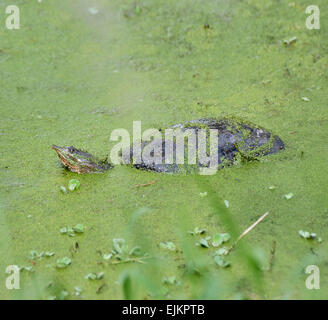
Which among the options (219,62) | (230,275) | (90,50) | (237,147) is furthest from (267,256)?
(90,50)

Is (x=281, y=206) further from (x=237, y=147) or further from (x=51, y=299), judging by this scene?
(x=51, y=299)

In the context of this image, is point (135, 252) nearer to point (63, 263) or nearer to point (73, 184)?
point (63, 263)

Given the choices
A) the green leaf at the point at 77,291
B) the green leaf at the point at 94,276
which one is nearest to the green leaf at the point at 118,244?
the green leaf at the point at 94,276

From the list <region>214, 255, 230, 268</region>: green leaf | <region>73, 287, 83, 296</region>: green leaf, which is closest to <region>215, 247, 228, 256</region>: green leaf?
<region>214, 255, 230, 268</region>: green leaf

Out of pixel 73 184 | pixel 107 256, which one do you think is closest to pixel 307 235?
pixel 107 256

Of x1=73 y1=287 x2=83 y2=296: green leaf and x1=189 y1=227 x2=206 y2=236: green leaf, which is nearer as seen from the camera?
x1=73 y1=287 x2=83 y2=296: green leaf

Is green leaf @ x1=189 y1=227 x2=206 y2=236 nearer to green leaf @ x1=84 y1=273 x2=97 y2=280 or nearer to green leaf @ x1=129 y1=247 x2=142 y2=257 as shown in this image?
green leaf @ x1=129 y1=247 x2=142 y2=257

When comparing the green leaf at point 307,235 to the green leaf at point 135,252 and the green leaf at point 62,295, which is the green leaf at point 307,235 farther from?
the green leaf at point 62,295
